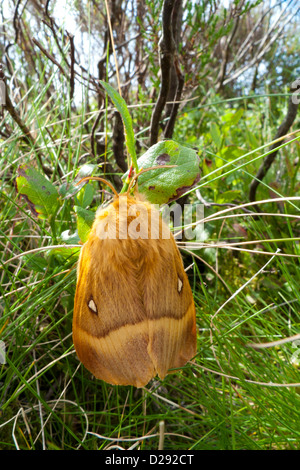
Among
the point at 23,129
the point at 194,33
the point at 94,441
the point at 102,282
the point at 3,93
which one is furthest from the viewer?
the point at 194,33

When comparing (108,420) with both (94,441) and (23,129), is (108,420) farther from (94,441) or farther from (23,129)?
(23,129)

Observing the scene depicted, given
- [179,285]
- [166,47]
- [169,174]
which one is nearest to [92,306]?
[179,285]

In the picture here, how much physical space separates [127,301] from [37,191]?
408 millimetres

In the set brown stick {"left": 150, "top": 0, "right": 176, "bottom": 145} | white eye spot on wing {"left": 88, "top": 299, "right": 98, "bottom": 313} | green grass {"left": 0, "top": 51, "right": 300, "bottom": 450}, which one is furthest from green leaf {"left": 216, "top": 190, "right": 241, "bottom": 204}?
white eye spot on wing {"left": 88, "top": 299, "right": 98, "bottom": 313}

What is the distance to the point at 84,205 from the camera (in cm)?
91

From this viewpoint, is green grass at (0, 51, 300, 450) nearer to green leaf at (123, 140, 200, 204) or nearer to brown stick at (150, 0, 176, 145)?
green leaf at (123, 140, 200, 204)

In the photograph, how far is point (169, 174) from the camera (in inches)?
29.2

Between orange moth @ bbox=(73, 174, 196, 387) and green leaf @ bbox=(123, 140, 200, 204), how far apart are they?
0.37 ft

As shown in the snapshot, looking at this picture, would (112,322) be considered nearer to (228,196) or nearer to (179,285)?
(179,285)

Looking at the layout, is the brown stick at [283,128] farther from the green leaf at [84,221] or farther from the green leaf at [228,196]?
the green leaf at [84,221]

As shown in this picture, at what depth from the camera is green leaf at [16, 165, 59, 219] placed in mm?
850

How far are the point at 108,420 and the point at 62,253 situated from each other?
0.48 metres

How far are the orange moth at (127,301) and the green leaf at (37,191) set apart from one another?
0.28 m
